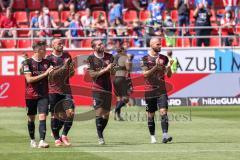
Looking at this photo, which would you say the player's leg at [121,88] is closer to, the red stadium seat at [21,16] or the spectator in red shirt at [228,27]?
the spectator in red shirt at [228,27]

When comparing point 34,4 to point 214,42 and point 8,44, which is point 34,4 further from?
point 214,42

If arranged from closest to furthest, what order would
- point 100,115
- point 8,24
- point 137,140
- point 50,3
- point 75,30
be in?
point 100,115
point 137,140
point 8,24
point 75,30
point 50,3

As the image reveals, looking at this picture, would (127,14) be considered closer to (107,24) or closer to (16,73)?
(107,24)

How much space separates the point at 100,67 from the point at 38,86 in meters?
1.66

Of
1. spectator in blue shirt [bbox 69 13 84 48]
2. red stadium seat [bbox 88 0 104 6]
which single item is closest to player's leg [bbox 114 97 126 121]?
spectator in blue shirt [bbox 69 13 84 48]

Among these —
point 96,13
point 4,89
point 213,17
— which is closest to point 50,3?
point 96,13

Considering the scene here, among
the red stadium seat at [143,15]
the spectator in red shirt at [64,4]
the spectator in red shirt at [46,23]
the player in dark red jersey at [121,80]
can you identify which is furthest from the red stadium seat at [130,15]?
the player in dark red jersey at [121,80]

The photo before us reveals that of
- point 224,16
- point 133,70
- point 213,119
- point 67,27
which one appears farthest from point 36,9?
point 213,119

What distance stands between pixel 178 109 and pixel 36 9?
9979 mm

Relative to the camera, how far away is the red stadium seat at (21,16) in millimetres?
38406

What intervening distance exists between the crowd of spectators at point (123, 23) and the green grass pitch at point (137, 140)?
6416 millimetres

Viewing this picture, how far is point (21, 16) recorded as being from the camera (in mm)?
38562

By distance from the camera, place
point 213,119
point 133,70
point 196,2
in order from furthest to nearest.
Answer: point 196,2 < point 133,70 < point 213,119

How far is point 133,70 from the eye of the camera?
35.9 metres
